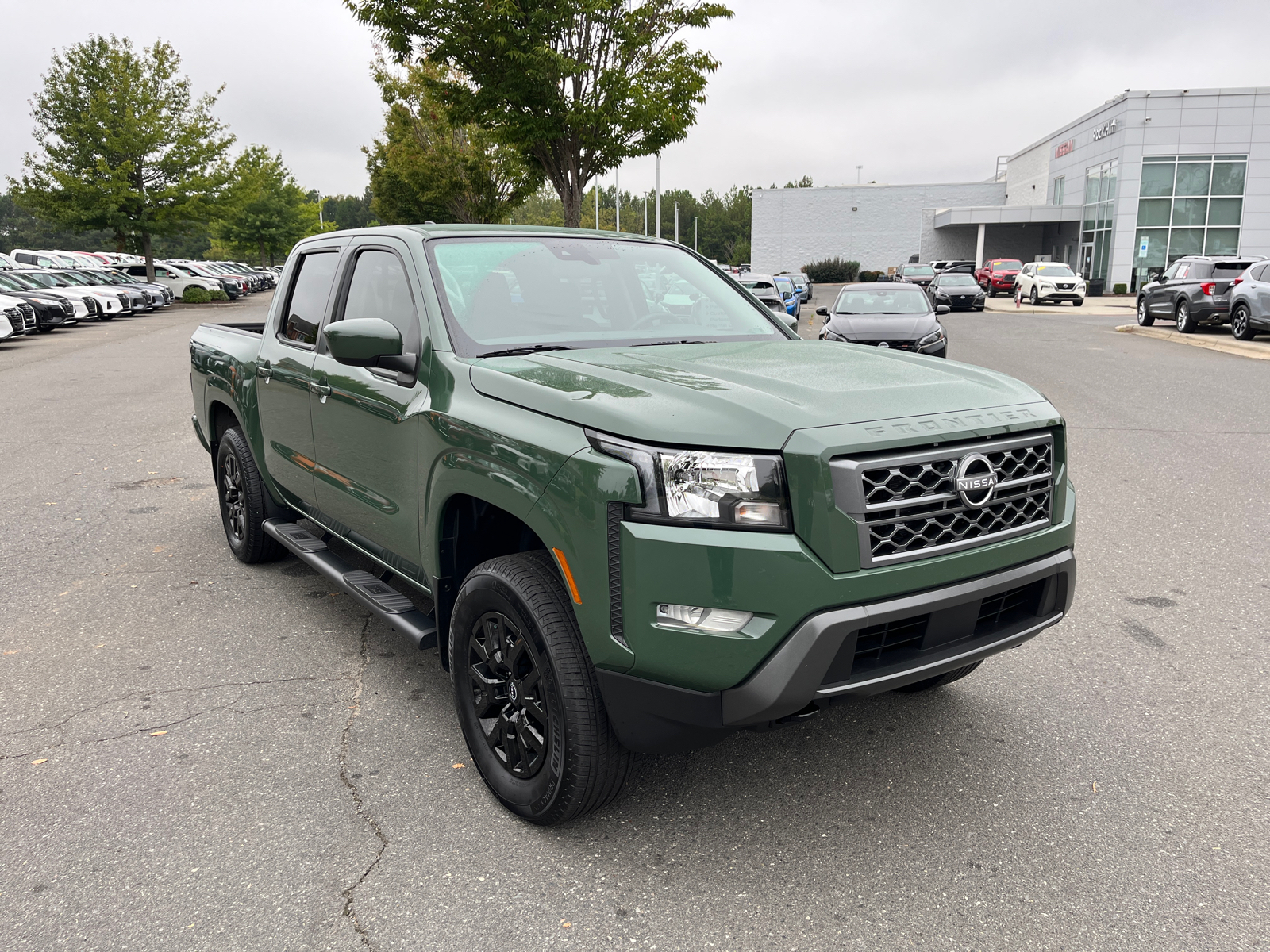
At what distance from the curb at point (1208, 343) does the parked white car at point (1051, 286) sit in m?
13.1

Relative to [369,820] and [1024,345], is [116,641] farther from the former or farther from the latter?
[1024,345]

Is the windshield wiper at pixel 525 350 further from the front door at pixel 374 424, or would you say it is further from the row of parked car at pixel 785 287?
the row of parked car at pixel 785 287

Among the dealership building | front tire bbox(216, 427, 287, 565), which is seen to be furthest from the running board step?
the dealership building

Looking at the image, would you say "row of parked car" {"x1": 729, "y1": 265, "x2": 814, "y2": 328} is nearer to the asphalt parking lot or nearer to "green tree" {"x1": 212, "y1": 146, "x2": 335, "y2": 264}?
the asphalt parking lot

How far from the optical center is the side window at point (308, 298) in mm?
4414

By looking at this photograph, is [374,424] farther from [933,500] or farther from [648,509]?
[933,500]

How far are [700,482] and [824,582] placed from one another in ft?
1.33

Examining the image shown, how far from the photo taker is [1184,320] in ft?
69.9

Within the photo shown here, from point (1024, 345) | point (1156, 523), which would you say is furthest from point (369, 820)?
point (1024, 345)

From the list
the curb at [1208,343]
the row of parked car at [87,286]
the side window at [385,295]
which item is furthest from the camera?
the row of parked car at [87,286]

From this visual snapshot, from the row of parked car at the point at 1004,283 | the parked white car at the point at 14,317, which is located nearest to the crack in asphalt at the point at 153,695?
the parked white car at the point at 14,317

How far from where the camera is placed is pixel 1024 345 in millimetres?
19641

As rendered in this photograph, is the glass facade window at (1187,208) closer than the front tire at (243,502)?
No

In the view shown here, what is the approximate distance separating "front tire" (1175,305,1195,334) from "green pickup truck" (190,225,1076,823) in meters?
21.0
